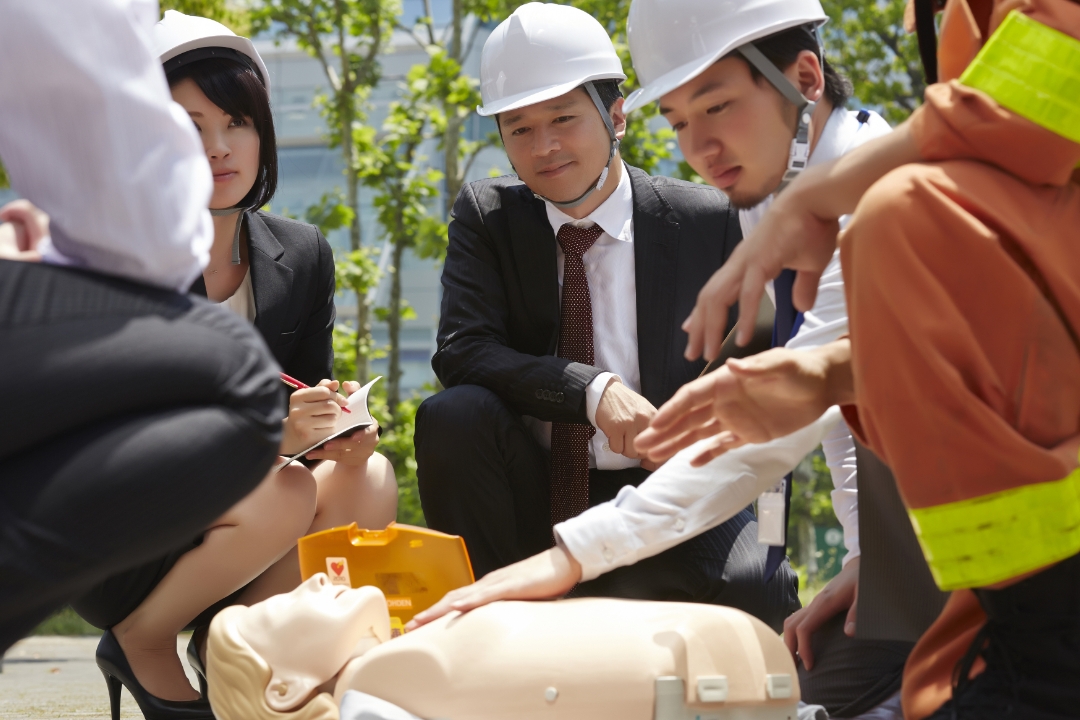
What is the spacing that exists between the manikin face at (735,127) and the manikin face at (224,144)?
133 cm

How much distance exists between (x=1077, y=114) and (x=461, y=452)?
2.05m

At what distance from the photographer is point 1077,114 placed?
1528 millimetres

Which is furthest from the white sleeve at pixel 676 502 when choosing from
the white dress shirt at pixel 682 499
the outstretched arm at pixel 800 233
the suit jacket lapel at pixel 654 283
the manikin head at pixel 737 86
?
the suit jacket lapel at pixel 654 283

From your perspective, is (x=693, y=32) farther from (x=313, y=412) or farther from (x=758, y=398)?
(x=313, y=412)

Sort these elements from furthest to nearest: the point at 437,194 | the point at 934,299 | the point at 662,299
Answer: the point at 437,194
the point at 662,299
the point at 934,299

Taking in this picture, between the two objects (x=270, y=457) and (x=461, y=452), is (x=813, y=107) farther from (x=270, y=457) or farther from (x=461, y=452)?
(x=270, y=457)

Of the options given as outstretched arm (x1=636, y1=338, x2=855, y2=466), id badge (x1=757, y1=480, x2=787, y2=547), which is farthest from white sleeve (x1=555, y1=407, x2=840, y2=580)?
outstretched arm (x1=636, y1=338, x2=855, y2=466)

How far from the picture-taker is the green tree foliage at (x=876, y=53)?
1449 centimetres

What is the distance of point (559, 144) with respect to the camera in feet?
11.9

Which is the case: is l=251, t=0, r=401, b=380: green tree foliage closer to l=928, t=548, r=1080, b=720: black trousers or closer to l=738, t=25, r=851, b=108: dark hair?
l=738, t=25, r=851, b=108: dark hair

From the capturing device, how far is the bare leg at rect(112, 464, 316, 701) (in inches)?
113

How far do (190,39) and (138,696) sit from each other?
5.92 ft

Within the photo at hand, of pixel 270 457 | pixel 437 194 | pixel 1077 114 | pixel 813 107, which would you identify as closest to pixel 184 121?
pixel 270 457

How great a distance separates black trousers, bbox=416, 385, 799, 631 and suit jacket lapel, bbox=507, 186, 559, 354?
38cm
